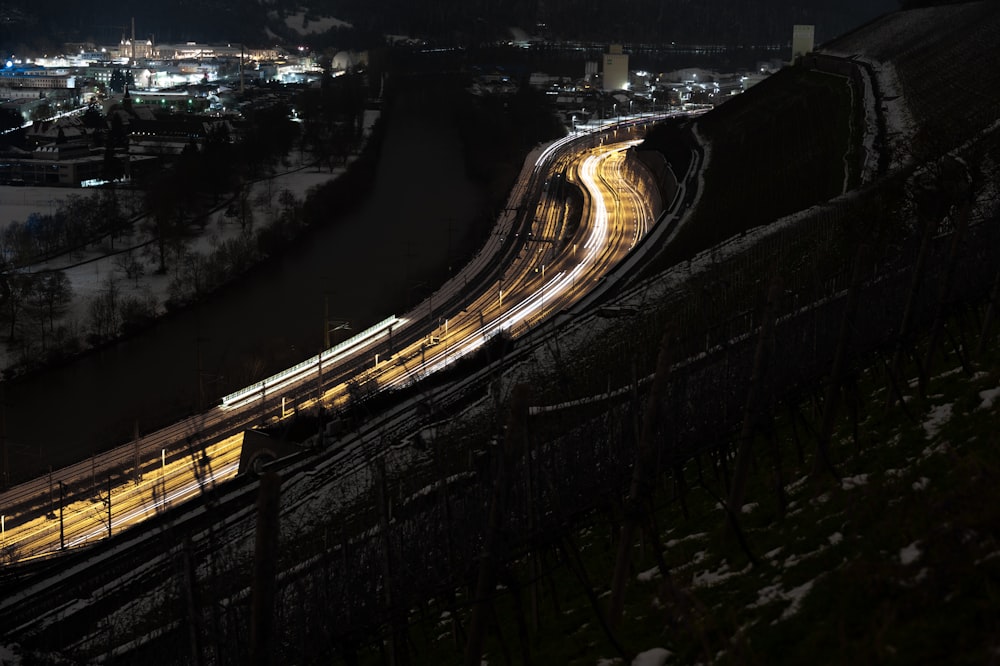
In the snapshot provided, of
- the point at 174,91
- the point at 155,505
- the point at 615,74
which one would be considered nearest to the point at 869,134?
the point at 155,505

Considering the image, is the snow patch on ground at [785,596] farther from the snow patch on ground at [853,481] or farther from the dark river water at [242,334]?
the dark river water at [242,334]

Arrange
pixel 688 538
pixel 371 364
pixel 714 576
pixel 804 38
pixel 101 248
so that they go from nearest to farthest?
pixel 714 576
pixel 688 538
pixel 371 364
pixel 101 248
pixel 804 38

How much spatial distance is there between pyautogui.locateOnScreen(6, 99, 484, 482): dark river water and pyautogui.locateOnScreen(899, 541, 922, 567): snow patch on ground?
547cm

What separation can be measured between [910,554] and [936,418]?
832 mm

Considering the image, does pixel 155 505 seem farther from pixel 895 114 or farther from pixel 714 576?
pixel 895 114

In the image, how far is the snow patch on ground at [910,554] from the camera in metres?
1.68

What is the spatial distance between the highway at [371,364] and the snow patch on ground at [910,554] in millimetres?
1155

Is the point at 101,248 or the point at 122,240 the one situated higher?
the point at 122,240

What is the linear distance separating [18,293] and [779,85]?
30.8 ft

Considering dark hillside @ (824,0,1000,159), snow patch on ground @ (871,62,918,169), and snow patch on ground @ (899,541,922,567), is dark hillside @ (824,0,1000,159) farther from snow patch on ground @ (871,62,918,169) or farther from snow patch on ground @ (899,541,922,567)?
snow patch on ground @ (899,541,922,567)

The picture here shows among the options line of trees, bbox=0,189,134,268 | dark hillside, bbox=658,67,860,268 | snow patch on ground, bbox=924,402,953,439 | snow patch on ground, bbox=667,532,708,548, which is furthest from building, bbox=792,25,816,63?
snow patch on ground, bbox=667,532,708,548

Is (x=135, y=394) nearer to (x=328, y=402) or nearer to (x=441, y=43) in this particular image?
(x=328, y=402)

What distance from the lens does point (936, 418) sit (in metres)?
2.46

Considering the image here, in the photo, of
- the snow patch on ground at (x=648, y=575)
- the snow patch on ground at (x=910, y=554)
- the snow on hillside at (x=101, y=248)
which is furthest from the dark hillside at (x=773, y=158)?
the snow patch on ground at (x=910, y=554)
